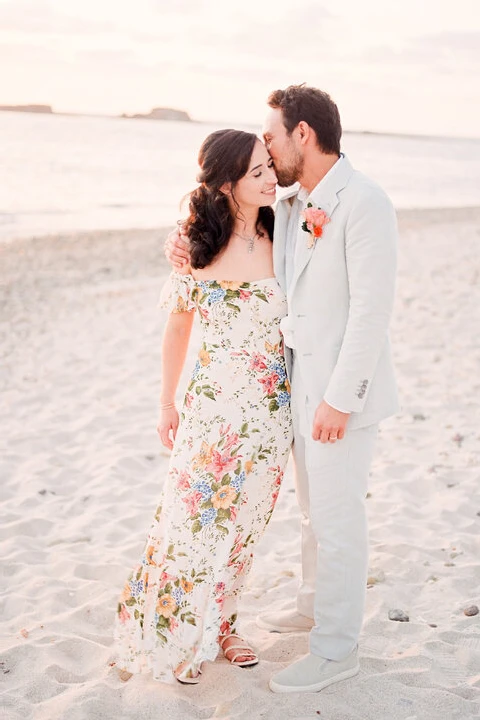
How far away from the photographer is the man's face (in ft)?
10.1

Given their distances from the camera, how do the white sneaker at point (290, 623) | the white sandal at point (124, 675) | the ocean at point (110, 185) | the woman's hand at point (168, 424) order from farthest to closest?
the ocean at point (110, 185) < the white sneaker at point (290, 623) < the woman's hand at point (168, 424) < the white sandal at point (124, 675)

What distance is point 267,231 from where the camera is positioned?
3.30m

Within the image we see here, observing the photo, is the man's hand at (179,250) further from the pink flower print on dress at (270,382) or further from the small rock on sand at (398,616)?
the small rock on sand at (398,616)

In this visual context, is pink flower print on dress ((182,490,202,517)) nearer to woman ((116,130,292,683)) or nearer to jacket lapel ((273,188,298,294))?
woman ((116,130,292,683))

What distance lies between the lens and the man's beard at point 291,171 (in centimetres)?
311

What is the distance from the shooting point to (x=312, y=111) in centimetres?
302

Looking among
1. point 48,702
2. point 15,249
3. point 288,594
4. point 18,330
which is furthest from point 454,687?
point 15,249

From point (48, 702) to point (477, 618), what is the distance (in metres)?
1.85

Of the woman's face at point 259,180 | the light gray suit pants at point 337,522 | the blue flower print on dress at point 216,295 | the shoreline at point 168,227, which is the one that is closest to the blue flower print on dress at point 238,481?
the light gray suit pants at point 337,522

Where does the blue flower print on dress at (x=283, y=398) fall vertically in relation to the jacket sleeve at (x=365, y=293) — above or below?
below

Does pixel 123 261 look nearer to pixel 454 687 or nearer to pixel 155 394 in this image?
pixel 155 394

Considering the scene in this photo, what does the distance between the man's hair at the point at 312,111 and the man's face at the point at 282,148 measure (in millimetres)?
26

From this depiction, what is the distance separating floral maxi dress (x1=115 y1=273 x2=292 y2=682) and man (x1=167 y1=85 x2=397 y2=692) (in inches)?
5.1

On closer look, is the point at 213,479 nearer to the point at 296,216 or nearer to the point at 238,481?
the point at 238,481
